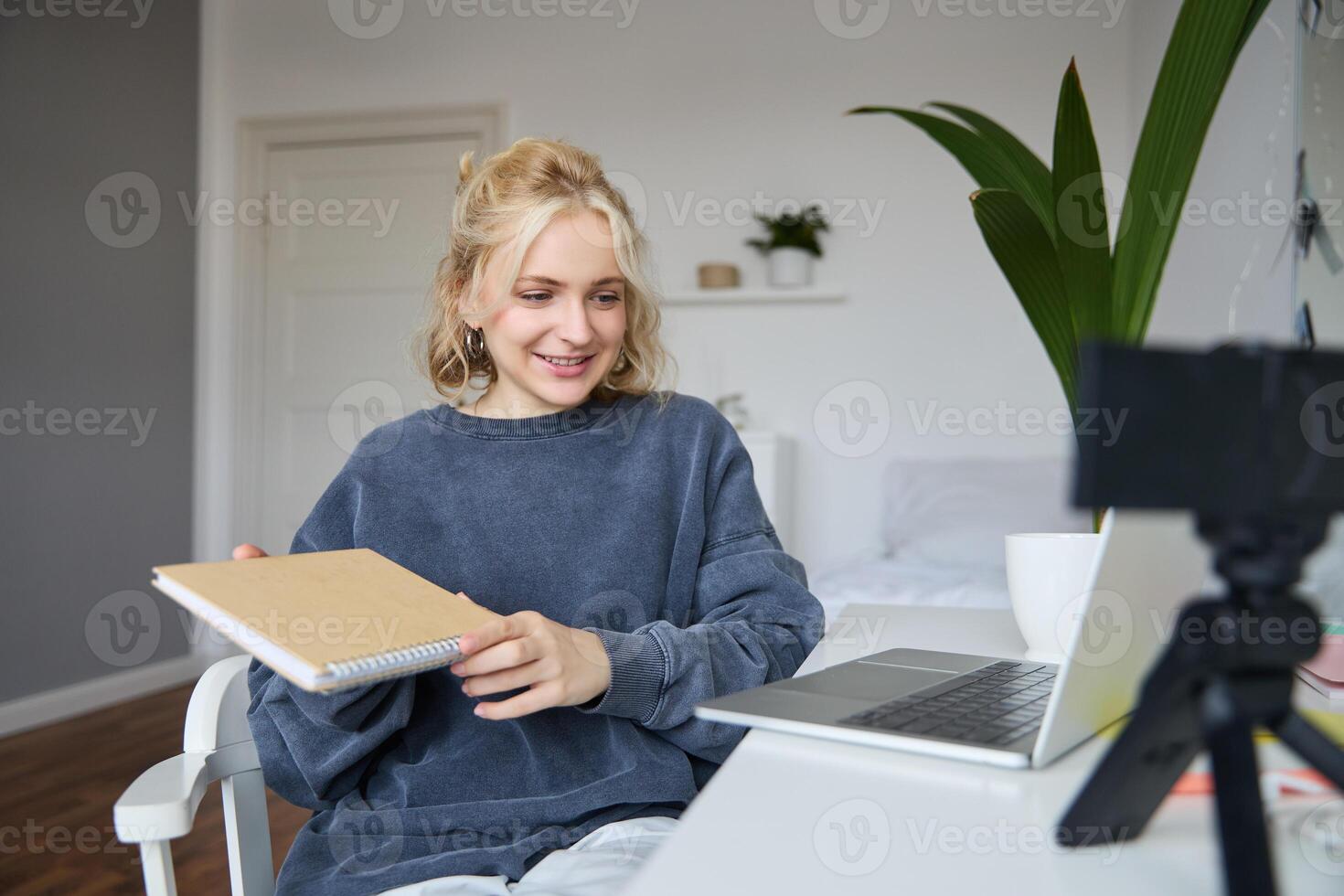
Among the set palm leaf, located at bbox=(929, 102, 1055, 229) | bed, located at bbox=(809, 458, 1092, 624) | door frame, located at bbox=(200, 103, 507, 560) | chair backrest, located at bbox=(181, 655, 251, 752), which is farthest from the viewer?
door frame, located at bbox=(200, 103, 507, 560)

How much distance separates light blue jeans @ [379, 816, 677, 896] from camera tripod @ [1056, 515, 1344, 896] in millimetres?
433

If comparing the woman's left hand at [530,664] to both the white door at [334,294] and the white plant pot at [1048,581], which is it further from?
the white door at [334,294]

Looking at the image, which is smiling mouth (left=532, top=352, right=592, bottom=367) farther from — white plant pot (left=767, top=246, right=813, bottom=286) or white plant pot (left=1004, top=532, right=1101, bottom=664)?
white plant pot (left=767, top=246, right=813, bottom=286)

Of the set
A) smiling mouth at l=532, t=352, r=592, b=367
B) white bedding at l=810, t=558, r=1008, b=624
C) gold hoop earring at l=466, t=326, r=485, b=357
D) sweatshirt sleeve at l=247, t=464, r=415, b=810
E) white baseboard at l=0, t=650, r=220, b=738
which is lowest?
white baseboard at l=0, t=650, r=220, b=738

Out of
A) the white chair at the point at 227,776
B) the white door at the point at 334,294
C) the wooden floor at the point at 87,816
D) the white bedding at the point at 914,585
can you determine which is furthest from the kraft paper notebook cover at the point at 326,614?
the white door at the point at 334,294

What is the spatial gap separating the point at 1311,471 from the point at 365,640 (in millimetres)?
487

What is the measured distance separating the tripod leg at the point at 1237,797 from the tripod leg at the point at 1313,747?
0.16 ft

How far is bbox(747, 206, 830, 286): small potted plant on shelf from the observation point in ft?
12.1

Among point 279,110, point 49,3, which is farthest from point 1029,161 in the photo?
point 279,110

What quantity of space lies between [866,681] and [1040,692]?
130 millimetres

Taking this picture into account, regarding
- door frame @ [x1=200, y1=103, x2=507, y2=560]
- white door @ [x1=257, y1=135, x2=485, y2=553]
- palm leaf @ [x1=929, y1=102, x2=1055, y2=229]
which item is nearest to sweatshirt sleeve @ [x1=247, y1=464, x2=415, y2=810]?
palm leaf @ [x1=929, y1=102, x2=1055, y2=229]

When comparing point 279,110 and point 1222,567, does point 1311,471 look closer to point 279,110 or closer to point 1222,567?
point 1222,567

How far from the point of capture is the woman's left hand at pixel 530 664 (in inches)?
27.1

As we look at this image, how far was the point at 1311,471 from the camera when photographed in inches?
13.0
